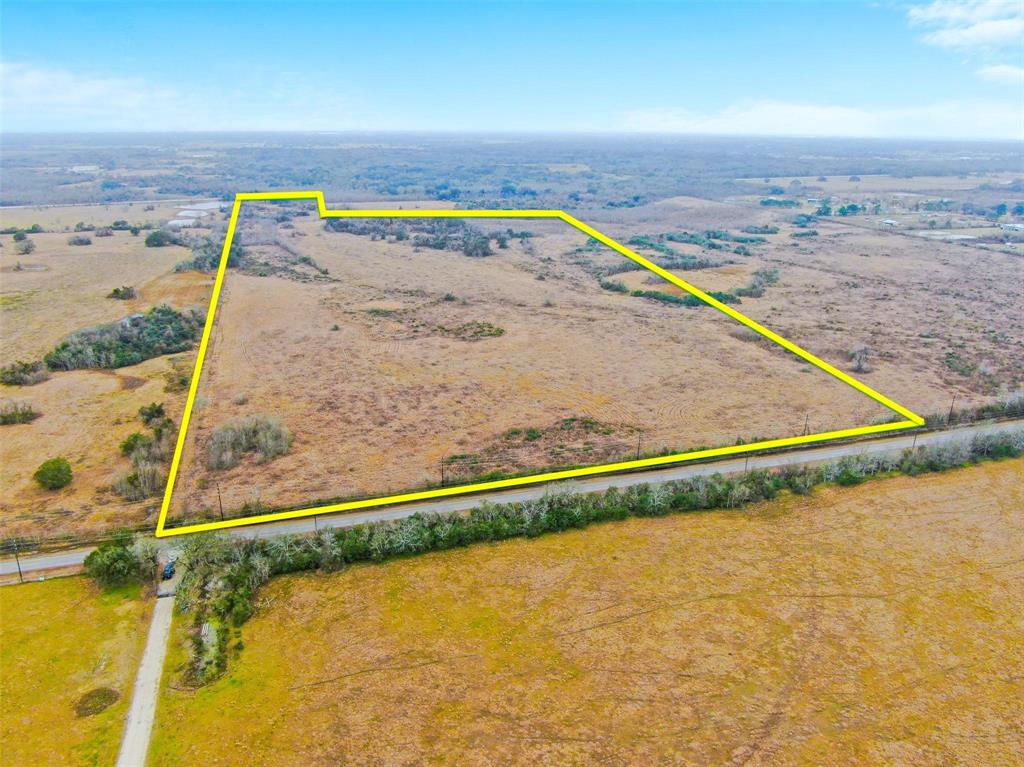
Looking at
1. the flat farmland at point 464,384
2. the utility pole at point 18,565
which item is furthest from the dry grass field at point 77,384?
the flat farmland at point 464,384

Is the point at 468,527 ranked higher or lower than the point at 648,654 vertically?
higher

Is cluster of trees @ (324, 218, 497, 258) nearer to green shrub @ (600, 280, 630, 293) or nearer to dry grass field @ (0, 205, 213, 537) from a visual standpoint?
green shrub @ (600, 280, 630, 293)

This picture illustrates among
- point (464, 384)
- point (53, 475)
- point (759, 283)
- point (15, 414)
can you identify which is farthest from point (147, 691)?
point (759, 283)

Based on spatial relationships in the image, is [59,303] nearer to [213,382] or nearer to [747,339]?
[213,382]

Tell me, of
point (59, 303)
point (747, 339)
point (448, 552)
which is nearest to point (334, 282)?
point (59, 303)

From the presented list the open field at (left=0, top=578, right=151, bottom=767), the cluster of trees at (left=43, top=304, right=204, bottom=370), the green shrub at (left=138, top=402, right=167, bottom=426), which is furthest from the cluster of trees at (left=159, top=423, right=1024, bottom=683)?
the cluster of trees at (left=43, top=304, right=204, bottom=370)

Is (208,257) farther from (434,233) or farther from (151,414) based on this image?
(151,414)
